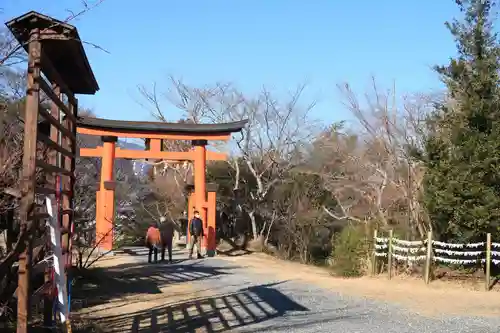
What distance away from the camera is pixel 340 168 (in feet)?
77.9

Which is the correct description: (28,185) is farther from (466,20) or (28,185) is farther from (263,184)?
(263,184)

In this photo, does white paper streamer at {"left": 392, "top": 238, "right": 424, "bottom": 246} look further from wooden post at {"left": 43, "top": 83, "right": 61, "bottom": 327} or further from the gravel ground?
wooden post at {"left": 43, "top": 83, "right": 61, "bottom": 327}

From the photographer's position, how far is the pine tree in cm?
1225

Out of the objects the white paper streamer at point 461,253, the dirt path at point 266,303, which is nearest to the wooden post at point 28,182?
the dirt path at point 266,303

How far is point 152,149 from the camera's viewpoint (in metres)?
20.5

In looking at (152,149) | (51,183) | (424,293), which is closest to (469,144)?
(424,293)

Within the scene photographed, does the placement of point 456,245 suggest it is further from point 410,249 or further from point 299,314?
point 299,314

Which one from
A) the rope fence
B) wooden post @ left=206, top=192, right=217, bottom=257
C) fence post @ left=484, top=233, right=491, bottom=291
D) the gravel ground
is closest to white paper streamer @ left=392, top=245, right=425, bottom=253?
the rope fence

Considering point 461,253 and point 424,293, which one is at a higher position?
point 461,253

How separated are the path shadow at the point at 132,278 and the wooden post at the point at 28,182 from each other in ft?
14.6

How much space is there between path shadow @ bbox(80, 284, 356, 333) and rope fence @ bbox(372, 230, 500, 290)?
4192mm

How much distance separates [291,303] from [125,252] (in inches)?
480

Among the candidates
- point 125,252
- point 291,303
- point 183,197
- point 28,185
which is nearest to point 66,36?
point 28,185

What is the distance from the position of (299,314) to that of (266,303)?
3.66 feet
